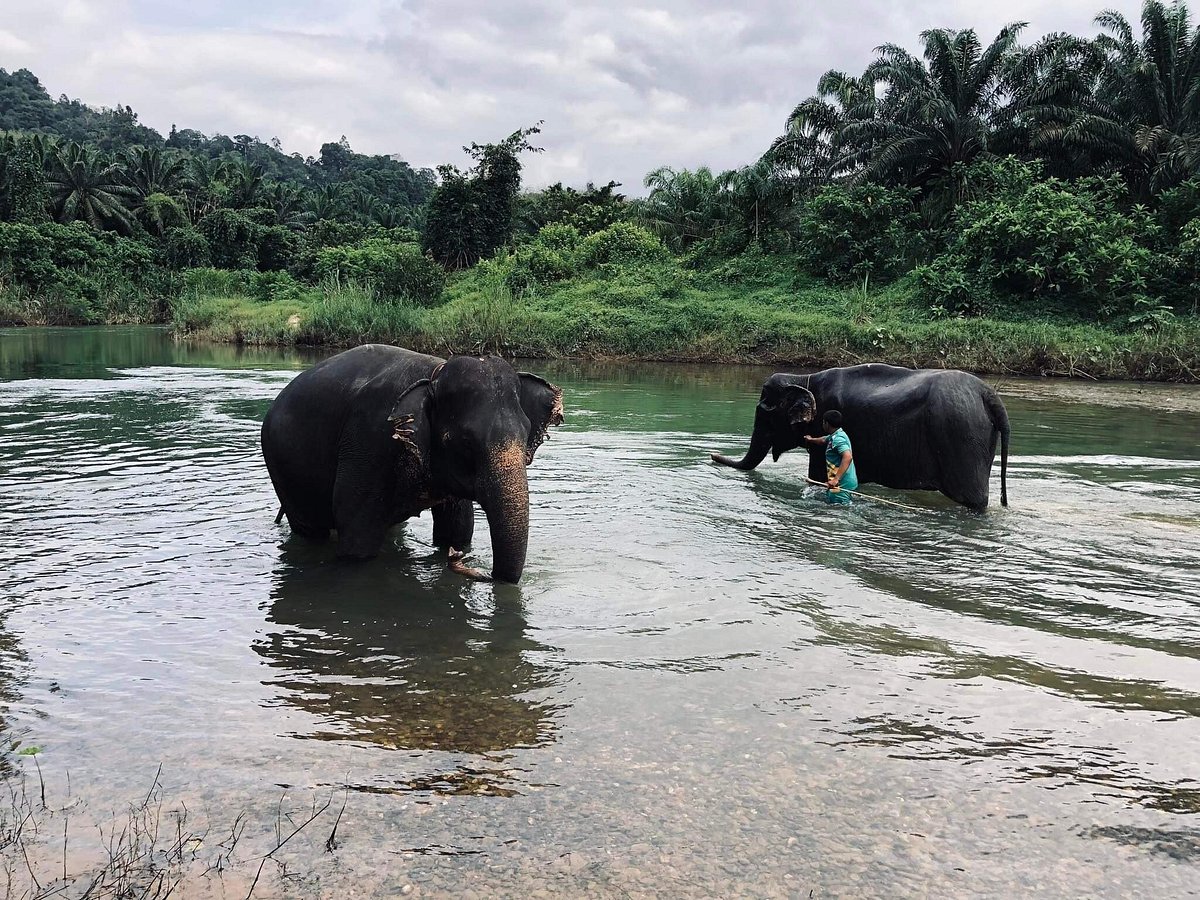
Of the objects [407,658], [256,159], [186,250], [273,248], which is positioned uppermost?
[256,159]

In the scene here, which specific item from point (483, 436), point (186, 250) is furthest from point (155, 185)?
point (483, 436)

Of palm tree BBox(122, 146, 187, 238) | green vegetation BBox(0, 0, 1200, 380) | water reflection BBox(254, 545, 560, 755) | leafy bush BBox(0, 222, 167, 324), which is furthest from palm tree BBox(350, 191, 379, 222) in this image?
water reflection BBox(254, 545, 560, 755)

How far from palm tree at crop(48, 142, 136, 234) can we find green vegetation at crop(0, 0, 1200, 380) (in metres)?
15.9

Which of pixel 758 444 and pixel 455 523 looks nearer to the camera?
pixel 455 523

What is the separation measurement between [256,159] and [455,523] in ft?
501

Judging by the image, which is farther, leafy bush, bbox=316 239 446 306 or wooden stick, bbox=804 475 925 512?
leafy bush, bbox=316 239 446 306

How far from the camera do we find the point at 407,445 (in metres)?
6.56

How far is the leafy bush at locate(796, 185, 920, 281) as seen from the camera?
128 feet

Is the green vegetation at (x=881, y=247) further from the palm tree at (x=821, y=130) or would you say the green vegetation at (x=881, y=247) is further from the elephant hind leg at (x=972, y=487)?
the elephant hind leg at (x=972, y=487)

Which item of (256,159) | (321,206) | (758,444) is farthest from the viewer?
(256,159)

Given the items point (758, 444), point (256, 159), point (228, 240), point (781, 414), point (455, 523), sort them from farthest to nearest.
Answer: point (256, 159)
point (228, 240)
point (758, 444)
point (781, 414)
point (455, 523)

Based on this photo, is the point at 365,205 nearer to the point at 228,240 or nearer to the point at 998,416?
the point at 228,240

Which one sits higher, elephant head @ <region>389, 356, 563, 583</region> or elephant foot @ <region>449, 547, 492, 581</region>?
elephant head @ <region>389, 356, 563, 583</region>

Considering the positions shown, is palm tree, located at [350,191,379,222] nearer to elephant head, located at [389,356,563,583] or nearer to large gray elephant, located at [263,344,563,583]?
large gray elephant, located at [263,344,563,583]
